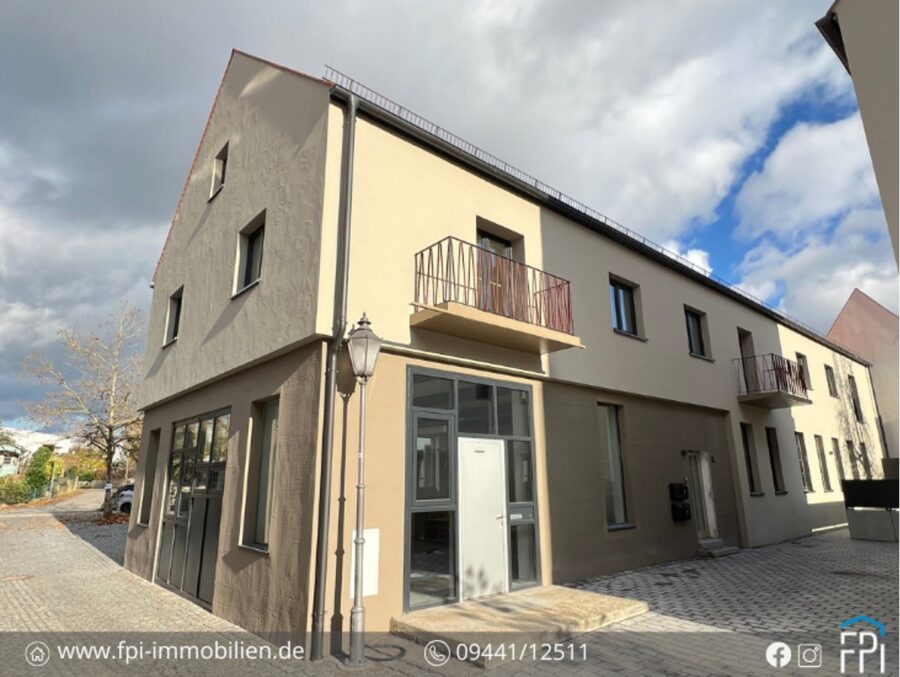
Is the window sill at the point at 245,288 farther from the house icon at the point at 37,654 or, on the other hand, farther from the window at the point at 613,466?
the window at the point at 613,466

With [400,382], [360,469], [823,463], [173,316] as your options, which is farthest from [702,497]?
[173,316]

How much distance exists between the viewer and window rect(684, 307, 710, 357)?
12.2 metres

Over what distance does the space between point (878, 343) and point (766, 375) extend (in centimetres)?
1347

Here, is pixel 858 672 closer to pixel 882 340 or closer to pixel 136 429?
pixel 882 340

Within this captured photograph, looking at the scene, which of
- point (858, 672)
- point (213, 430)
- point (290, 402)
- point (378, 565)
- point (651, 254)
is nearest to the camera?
point (858, 672)

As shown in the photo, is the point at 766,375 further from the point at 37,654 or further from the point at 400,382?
the point at 37,654

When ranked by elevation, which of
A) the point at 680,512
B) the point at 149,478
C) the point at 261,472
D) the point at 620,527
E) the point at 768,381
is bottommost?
the point at 620,527

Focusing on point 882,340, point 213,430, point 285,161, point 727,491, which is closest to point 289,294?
point 285,161

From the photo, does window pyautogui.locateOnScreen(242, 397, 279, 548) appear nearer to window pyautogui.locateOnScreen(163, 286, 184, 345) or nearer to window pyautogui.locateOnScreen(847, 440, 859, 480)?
window pyautogui.locateOnScreen(163, 286, 184, 345)

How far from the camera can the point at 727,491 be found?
11500 mm

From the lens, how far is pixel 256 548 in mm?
6250

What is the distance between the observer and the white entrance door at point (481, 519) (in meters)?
6.43

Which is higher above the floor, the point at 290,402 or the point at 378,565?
the point at 290,402

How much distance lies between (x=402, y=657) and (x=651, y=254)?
934cm
